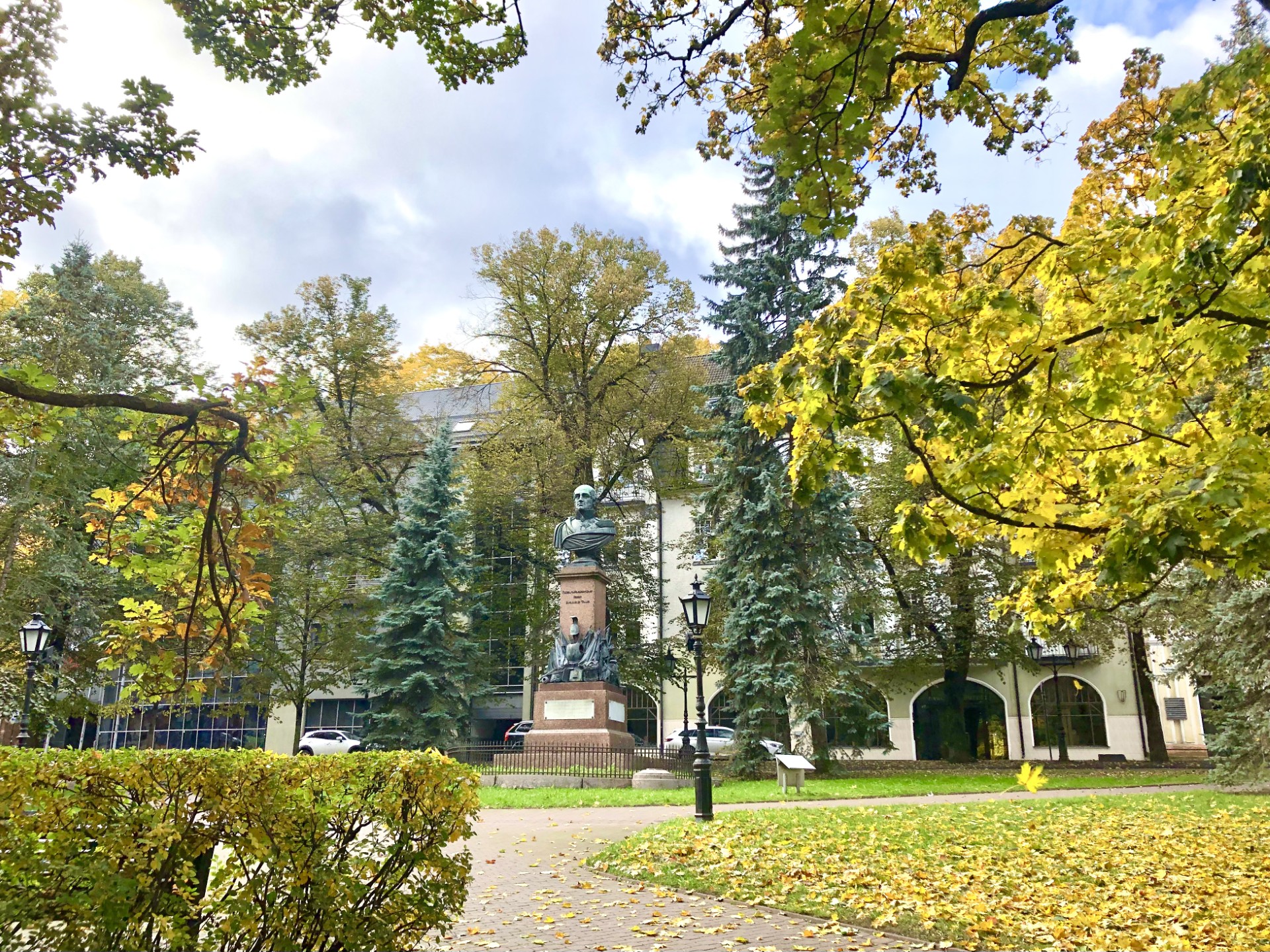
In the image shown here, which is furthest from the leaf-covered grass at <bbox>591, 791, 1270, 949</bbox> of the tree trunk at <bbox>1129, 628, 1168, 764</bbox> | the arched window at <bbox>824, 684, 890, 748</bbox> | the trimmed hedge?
the tree trunk at <bbox>1129, 628, 1168, 764</bbox>

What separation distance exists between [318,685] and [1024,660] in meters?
23.5

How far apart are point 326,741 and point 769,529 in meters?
20.5

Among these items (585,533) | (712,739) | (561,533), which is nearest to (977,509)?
(585,533)

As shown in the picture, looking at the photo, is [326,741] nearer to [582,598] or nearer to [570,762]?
[582,598]

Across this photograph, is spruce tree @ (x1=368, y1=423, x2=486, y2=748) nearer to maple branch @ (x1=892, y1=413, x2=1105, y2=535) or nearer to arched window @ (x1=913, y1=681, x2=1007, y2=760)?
arched window @ (x1=913, y1=681, x2=1007, y2=760)

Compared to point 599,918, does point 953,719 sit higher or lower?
higher

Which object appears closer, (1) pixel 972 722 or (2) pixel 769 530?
(2) pixel 769 530

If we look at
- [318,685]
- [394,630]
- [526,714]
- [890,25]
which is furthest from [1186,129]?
[526,714]

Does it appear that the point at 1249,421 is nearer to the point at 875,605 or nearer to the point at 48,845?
the point at 48,845

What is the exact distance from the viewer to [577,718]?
68.5 ft

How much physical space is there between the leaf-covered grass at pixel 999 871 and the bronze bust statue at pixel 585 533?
459 inches

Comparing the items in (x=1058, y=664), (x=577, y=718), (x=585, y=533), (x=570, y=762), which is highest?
(x=585, y=533)

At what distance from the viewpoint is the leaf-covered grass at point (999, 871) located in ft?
18.2

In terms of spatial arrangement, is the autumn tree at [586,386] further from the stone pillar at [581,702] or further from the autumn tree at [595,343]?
the stone pillar at [581,702]
